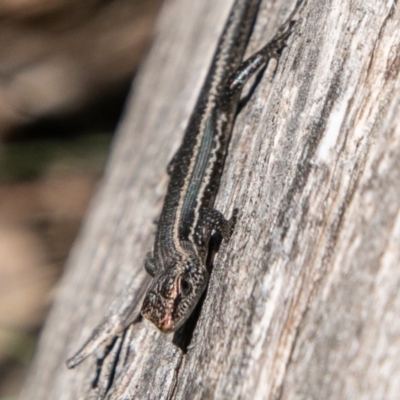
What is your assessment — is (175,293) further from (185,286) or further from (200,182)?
(200,182)

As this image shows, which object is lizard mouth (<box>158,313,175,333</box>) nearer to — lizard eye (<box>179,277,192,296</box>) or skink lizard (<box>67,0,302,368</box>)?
skink lizard (<box>67,0,302,368</box>)

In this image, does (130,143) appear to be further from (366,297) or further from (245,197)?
(366,297)

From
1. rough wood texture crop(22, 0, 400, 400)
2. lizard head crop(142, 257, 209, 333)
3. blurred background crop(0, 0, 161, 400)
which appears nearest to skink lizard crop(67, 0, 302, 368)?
lizard head crop(142, 257, 209, 333)

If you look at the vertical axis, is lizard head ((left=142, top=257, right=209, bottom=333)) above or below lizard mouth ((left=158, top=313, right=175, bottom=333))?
above

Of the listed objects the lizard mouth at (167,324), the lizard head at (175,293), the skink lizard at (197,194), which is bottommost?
the lizard mouth at (167,324)

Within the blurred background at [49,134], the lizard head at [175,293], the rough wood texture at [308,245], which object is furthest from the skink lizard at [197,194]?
the blurred background at [49,134]

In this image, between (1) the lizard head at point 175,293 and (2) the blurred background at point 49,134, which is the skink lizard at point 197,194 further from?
(2) the blurred background at point 49,134

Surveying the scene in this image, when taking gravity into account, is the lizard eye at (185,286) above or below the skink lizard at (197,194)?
below
